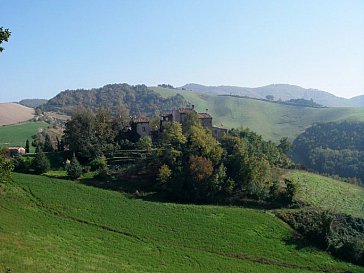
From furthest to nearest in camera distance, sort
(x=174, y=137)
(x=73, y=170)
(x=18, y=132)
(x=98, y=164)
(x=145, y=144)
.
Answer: (x=18, y=132) < (x=145, y=144) < (x=174, y=137) < (x=98, y=164) < (x=73, y=170)

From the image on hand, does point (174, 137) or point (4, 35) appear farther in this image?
point (174, 137)

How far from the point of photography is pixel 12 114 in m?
180

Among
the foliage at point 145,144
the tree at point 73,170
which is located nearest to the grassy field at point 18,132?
the foliage at point 145,144

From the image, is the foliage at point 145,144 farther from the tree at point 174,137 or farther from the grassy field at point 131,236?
the grassy field at point 131,236

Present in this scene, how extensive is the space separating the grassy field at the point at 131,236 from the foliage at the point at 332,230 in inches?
82.8

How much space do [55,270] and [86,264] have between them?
4.74m

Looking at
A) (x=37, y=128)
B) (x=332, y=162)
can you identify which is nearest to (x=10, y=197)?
(x=37, y=128)

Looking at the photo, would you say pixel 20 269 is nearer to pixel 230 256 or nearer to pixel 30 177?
pixel 230 256

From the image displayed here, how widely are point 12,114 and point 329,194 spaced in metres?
151

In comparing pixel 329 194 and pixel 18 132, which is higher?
pixel 18 132

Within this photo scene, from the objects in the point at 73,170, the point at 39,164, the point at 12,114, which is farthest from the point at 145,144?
the point at 12,114

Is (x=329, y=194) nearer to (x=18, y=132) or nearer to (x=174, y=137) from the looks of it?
(x=174, y=137)

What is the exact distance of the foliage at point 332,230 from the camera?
53625mm

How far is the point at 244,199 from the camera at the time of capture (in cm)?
6456
